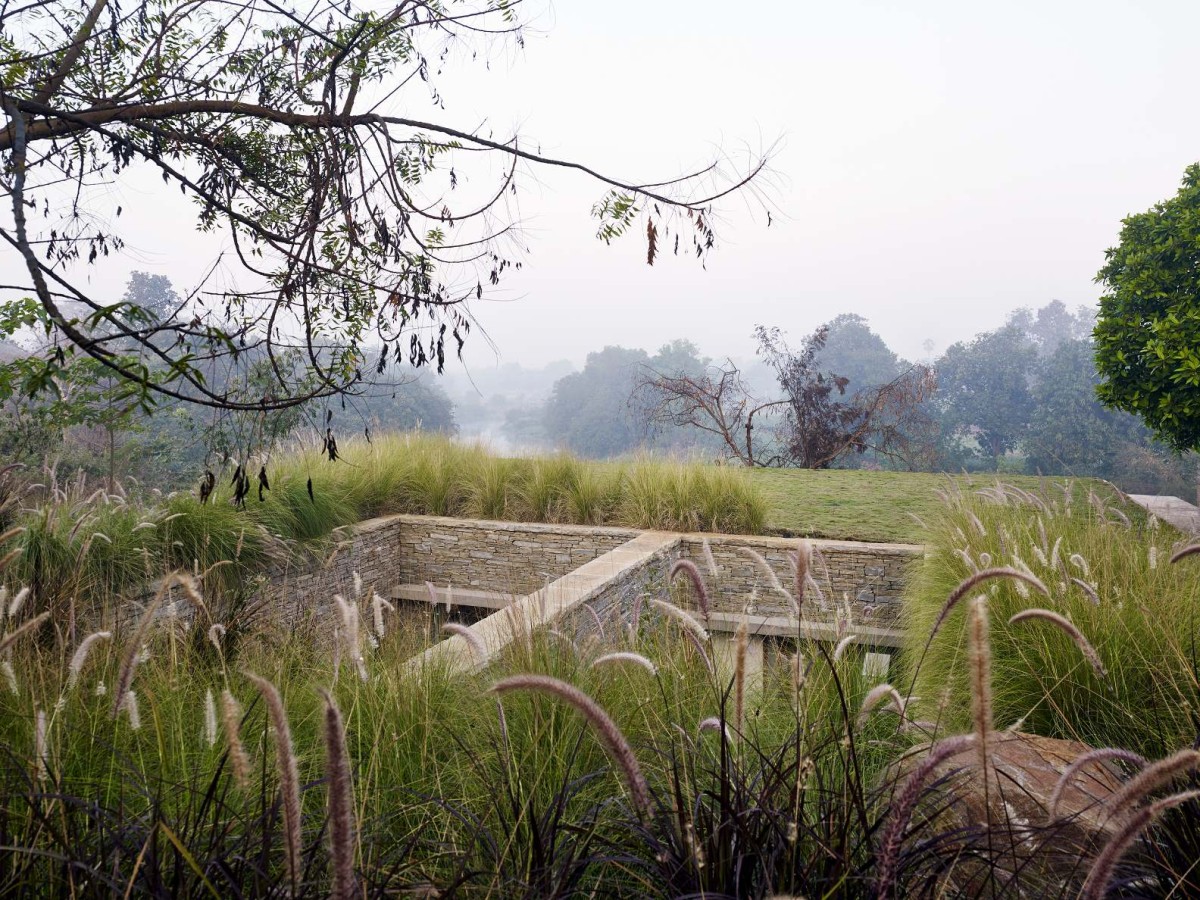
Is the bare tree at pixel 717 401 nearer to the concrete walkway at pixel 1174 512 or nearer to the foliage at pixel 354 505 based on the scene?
the foliage at pixel 354 505

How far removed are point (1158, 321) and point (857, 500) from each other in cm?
354

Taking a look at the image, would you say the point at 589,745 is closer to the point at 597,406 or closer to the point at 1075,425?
the point at 1075,425

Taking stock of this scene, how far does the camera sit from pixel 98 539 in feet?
17.9

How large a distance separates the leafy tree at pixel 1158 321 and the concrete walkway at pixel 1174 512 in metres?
0.77

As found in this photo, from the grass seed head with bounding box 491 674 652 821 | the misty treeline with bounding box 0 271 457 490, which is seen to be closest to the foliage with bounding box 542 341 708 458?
the misty treeline with bounding box 0 271 457 490

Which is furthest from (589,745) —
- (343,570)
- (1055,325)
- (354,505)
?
(1055,325)

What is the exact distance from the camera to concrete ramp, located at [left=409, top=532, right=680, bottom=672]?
3027mm

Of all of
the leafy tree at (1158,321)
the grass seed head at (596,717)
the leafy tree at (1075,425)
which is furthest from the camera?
the leafy tree at (1075,425)

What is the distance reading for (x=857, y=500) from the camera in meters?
9.36

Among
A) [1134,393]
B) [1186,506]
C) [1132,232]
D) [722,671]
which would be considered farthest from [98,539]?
[1186,506]

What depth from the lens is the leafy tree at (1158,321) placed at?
6480 millimetres

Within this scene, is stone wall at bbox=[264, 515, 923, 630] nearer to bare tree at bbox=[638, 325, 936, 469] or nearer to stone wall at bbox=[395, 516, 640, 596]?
stone wall at bbox=[395, 516, 640, 596]

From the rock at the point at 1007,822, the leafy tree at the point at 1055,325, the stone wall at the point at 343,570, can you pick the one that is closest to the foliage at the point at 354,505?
the stone wall at the point at 343,570

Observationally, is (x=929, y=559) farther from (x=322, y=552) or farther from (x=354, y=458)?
(x=354, y=458)
